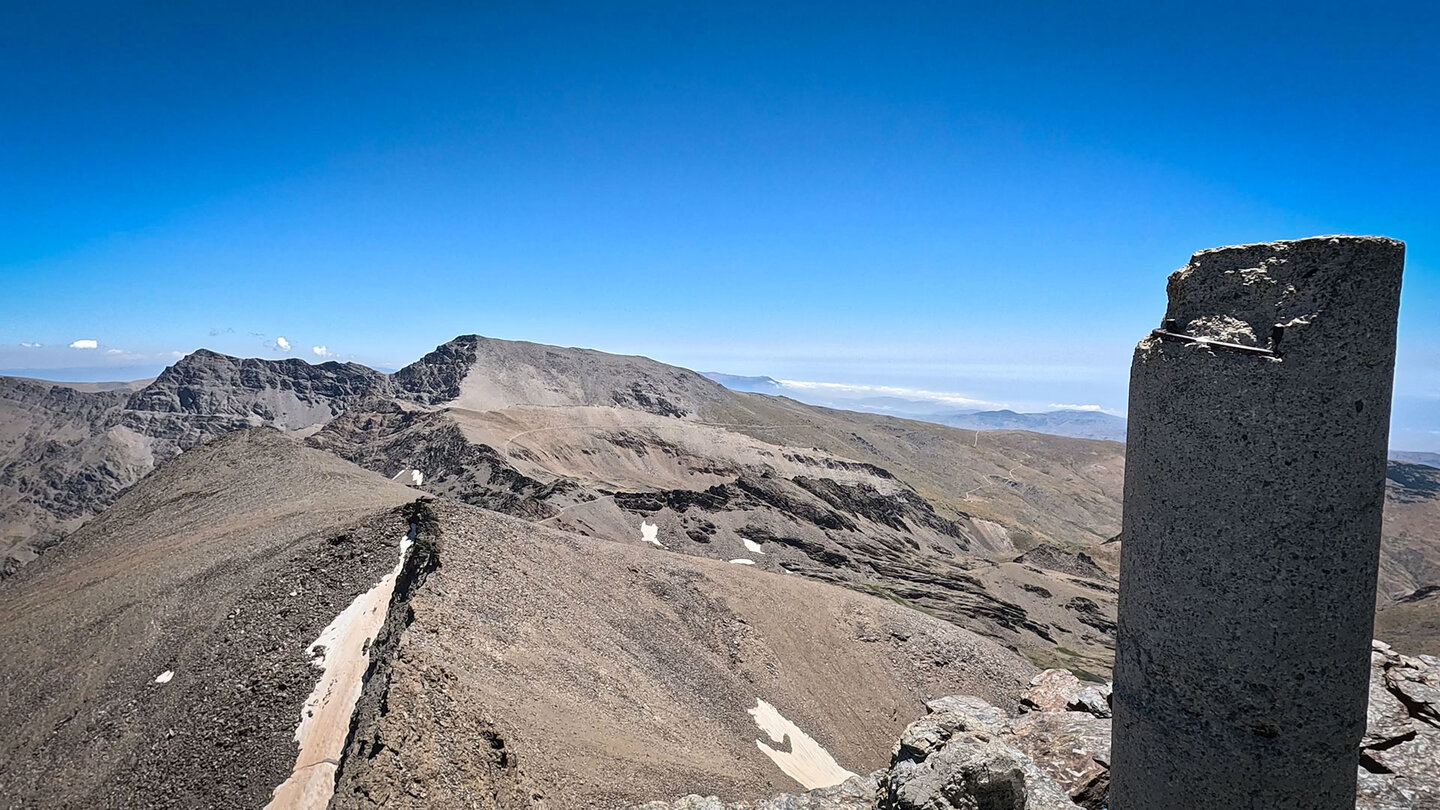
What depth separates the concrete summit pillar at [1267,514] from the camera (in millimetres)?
4043

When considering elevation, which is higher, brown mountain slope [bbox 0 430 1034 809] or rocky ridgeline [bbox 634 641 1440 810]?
rocky ridgeline [bbox 634 641 1440 810]

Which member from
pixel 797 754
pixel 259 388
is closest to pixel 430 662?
pixel 797 754

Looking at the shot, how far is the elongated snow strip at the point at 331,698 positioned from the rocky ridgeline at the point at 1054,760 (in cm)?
908

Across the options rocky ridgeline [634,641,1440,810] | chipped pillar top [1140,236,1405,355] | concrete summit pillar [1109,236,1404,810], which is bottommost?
rocky ridgeline [634,641,1440,810]

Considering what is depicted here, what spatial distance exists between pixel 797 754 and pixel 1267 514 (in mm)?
22038

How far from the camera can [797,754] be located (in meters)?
23.3

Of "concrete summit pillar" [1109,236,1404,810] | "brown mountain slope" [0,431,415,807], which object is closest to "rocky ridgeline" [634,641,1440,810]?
"concrete summit pillar" [1109,236,1404,810]

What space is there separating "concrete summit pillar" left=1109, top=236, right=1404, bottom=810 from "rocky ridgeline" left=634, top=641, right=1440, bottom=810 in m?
2.33

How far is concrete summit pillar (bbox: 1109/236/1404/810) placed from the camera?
404 centimetres

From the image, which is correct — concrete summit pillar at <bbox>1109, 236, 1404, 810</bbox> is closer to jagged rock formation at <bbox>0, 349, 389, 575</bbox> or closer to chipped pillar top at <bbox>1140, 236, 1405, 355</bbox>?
chipped pillar top at <bbox>1140, 236, 1405, 355</bbox>

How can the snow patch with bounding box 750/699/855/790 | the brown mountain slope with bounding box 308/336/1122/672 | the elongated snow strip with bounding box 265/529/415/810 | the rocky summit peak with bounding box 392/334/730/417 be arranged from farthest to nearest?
the rocky summit peak with bounding box 392/334/730/417 → the brown mountain slope with bounding box 308/336/1122/672 → the snow patch with bounding box 750/699/855/790 → the elongated snow strip with bounding box 265/529/415/810

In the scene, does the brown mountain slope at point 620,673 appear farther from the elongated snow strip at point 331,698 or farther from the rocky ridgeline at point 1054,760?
→ the rocky ridgeline at point 1054,760

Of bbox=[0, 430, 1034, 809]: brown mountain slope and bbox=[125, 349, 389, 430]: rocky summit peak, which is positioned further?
bbox=[125, 349, 389, 430]: rocky summit peak

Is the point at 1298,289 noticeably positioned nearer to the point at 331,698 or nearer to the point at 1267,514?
the point at 1267,514
